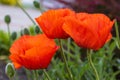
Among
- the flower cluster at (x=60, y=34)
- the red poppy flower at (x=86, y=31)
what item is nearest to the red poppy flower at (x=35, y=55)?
the flower cluster at (x=60, y=34)

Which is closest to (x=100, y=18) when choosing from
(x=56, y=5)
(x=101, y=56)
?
(x=101, y=56)

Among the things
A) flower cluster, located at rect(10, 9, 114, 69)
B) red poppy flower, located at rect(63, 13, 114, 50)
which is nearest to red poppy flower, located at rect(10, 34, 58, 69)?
flower cluster, located at rect(10, 9, 114, 69)

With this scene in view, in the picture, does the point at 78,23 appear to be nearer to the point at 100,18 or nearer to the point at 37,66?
the point at 100,18

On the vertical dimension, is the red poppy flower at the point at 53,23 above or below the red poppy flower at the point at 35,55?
above

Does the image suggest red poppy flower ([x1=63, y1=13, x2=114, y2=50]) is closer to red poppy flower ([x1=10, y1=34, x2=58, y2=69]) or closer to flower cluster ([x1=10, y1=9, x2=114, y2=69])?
flower cluster ([x1=10, y1=9, x2=114, y2=69])

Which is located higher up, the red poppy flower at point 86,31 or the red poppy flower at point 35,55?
the red poppy flower at point 86,31

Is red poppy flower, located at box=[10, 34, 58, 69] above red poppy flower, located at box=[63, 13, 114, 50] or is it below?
below

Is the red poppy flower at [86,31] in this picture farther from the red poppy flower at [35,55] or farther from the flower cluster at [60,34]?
the red poppy flower at [35,55]
